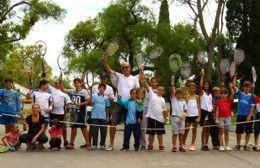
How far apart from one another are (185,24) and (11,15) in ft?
82.4

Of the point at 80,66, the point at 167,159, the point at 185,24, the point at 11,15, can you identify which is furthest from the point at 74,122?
the point at 80,66

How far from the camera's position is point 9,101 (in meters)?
14.7

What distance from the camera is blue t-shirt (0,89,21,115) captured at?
14.6 metres

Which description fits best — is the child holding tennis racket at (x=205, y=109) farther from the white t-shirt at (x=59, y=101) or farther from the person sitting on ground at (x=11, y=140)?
the person sitting on ground at (x=11, y=140)

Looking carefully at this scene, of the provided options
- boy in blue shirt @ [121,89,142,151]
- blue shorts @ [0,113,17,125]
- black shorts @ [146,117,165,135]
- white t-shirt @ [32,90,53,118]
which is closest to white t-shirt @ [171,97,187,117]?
black shorts @ [146,117,165,135]

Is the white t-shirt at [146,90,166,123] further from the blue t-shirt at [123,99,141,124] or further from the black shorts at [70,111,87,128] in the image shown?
the black shorts at [70,111,87,128]

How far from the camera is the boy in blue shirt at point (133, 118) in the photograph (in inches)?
560

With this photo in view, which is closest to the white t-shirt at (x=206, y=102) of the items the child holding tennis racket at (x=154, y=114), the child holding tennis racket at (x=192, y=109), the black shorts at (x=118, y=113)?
the child holding tennis racket at (x=192, y=109)

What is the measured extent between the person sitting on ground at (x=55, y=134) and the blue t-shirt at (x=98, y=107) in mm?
925

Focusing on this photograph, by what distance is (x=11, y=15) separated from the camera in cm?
4159

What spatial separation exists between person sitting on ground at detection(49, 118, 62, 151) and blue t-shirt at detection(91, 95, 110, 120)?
92 centimetres

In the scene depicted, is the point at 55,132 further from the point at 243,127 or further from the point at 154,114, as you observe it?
the point at 243,127

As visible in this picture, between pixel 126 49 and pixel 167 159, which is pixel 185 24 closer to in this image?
pixel 126 49

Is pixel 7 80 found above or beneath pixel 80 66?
beneath
